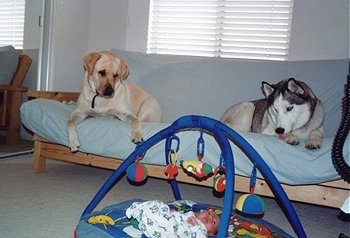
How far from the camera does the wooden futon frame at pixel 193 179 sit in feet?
6.35

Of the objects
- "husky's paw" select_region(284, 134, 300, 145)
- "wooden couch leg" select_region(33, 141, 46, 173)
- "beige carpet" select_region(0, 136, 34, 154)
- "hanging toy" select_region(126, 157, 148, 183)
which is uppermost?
"husky's paw" select_region(284, 134, 300, 145)

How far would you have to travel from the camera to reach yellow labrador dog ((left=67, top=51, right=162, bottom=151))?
256cm

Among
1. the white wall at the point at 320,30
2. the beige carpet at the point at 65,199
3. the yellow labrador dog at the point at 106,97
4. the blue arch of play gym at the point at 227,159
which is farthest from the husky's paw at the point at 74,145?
the white wall at the point at 320,30

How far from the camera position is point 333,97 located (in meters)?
2.69

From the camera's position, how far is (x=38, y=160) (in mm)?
2869

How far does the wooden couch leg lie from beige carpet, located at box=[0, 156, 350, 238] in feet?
0.22

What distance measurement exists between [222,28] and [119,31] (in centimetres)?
114

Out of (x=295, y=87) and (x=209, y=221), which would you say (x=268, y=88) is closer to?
(x=295, y=87)

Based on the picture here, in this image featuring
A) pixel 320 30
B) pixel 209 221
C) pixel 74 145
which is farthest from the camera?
pixel 320 30

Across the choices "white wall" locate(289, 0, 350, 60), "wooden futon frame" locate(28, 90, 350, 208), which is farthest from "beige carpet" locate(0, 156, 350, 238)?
"white wall" locate(289, 0, 350, 60)

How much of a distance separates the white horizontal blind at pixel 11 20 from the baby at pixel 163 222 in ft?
9.18

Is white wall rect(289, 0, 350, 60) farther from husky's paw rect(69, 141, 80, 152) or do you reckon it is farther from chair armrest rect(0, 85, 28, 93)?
chair armrest rect(0, 85, 28, 93)

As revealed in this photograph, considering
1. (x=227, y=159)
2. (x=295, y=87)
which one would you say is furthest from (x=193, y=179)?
(x=227, y=159)

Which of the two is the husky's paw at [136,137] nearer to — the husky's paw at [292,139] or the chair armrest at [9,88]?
the husky's paw at [292,139]
